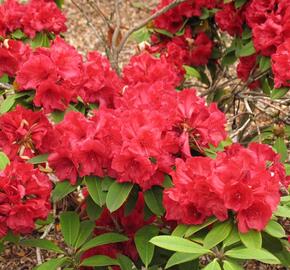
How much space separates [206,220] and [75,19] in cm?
596

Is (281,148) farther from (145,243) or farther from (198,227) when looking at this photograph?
(198,227)

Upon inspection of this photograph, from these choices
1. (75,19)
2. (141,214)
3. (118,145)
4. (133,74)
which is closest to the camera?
(118,145)

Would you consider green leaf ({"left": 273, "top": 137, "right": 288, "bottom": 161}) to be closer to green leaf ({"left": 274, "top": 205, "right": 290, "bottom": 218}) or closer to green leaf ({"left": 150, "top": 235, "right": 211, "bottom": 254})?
green leaf ({"left": 274, "top": 205, "right": 290, "bottom": 218})

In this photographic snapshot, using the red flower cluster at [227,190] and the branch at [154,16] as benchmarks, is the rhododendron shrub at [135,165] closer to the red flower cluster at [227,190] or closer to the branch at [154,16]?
the red flower cluster at [227,190]

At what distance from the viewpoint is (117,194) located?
1.80 m

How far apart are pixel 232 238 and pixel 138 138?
1.29ft

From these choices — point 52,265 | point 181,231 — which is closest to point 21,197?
point 52,265

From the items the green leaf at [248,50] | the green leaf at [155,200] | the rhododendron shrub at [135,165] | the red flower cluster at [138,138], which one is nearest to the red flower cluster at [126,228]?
the rhododendron shrub at [135,165]

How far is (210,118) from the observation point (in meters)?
1.90

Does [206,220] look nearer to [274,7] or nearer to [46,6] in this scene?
[274,7]

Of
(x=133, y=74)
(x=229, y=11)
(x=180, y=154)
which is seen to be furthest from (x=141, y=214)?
(x=229, y=11)

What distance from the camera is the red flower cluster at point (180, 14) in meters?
3.12

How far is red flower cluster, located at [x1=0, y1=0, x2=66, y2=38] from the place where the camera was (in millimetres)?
2670

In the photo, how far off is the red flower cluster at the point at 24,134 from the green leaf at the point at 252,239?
0.82 meters
